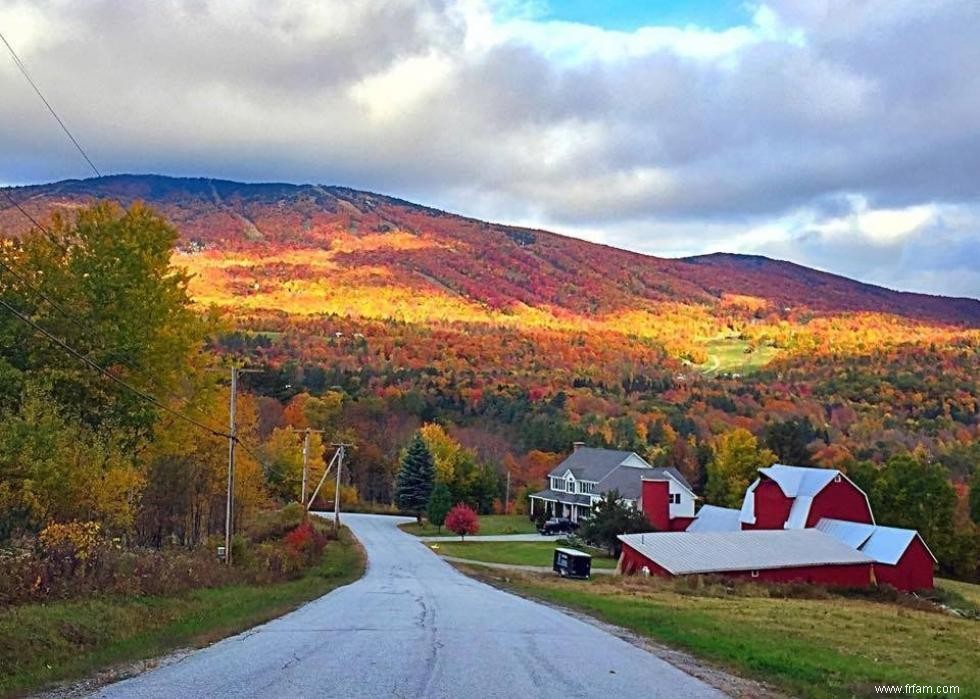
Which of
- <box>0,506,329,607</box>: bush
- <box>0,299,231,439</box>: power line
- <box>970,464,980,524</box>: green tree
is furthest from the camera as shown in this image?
<box>970,464,980,524</box>: green tree

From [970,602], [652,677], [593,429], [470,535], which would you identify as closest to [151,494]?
[652,677]

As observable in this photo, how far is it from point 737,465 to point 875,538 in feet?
82.0

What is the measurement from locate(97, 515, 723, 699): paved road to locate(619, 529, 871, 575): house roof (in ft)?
74.9

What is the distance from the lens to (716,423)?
12350 centimetres

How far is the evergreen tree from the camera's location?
249ft

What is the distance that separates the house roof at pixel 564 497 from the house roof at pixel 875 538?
23.3 meters

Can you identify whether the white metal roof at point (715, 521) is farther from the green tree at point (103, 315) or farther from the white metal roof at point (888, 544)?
the green tree at point (103, 315)

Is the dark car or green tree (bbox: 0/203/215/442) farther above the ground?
green tree (bbox: 0/203/215/442)

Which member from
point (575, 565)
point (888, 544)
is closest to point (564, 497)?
point (888, 544)

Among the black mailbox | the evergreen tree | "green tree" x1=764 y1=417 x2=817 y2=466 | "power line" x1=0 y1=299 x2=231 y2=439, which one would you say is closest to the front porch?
the evergreen tree

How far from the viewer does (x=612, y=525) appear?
55.0 metres

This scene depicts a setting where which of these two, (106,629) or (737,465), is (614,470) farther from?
(106,629)

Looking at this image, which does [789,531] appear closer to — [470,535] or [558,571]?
[558,571]

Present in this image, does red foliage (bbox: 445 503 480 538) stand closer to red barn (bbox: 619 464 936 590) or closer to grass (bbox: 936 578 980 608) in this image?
red barn (bbox: 619 464 936 590)
